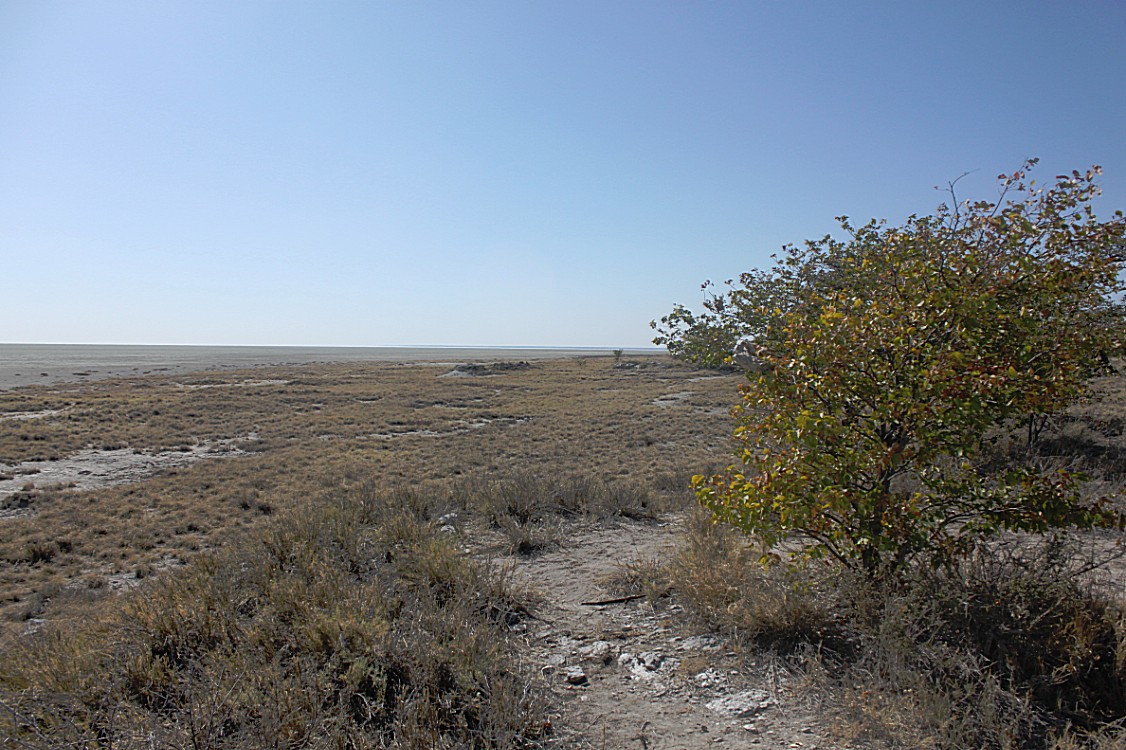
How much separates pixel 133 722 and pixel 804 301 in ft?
18.0

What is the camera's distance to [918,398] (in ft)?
11.1

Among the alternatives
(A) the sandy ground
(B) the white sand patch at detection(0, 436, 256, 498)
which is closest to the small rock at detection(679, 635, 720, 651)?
(A) the sandy ground

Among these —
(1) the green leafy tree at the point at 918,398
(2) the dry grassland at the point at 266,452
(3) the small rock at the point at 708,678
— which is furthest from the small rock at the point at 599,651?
(2) the dry grassland at the point at 266,452

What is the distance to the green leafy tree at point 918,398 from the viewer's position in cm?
326

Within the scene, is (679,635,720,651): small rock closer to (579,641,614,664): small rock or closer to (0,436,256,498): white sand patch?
(579,641,614,664): small rock

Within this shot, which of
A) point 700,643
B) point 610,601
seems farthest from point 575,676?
point 610,601

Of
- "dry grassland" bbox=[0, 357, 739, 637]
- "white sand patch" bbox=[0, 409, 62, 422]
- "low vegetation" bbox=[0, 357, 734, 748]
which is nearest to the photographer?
"low vegetation" bbox=[0, 357, 734, 748]

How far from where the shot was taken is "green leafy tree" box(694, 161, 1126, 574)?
3.26 metres

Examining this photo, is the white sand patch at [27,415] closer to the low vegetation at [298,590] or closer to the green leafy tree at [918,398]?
the low vegetation at [298,590]

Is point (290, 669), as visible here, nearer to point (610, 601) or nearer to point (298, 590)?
point (298, 590)

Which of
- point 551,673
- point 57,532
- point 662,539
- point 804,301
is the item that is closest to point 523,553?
point 662,539

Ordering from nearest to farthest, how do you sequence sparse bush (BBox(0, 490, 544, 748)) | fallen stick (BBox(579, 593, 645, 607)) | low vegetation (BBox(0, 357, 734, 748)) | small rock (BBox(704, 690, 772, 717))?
1. sparse bush (BBox(0, 490, 544, 748))
2. low vegetation (BBox(0, 357, 734, 748))
3. small rock (BBox(704, 690, 772, 717))
4. fallen stick (BBox(579, 593, 645, 607))

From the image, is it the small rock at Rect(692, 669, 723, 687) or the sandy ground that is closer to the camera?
the sandy ground

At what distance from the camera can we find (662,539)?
6.76m
